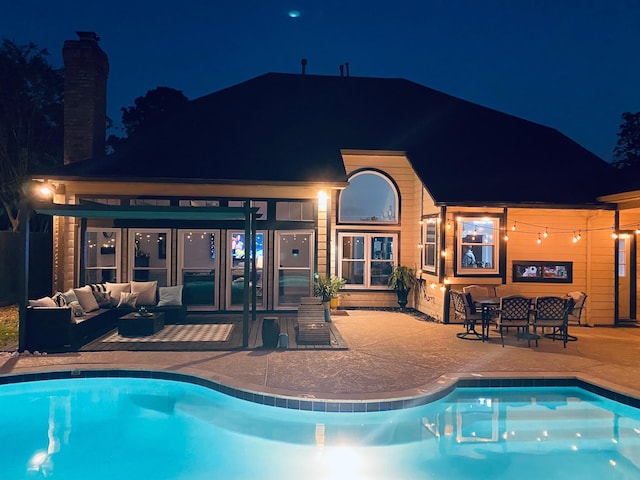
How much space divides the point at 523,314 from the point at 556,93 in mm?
80172

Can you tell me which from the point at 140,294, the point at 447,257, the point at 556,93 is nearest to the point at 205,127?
the point at 140,294

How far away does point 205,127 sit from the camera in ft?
44.5

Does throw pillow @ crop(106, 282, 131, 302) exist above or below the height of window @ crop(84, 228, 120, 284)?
below

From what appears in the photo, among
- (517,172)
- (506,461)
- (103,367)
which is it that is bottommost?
(506,461)

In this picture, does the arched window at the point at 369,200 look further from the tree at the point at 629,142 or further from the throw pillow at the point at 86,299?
the tree at the point at 629,142

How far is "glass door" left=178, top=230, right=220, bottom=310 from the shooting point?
12.0 meters

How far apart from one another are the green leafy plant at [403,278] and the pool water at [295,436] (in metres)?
6.41

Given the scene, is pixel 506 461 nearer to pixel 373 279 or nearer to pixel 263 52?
pixel 373 279

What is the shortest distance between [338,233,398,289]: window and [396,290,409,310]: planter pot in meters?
0.50

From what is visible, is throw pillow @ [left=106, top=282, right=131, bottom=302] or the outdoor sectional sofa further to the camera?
throw pillow @ [left=106, top=282, right=131, bottom=302]

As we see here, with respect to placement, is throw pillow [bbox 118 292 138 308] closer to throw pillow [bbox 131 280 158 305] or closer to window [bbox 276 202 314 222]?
throw pillow [bbox 131 280 158 305]

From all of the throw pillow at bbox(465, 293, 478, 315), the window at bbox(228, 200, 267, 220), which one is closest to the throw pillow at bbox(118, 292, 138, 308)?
the window at bbox(228, 200, 267, 220)

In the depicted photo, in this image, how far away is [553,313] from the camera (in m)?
9.23

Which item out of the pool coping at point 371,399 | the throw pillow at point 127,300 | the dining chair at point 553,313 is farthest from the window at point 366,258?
the pool coping at point 371,399
